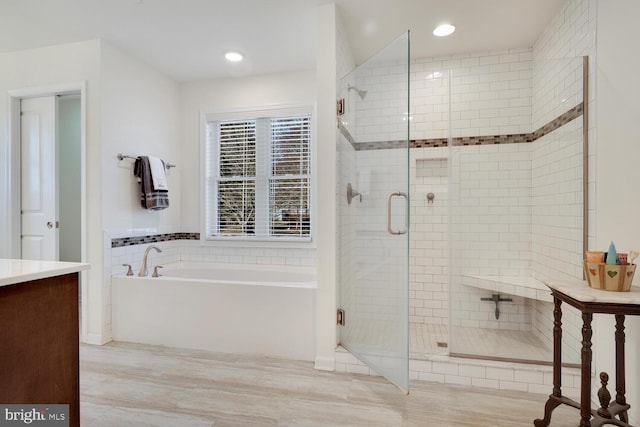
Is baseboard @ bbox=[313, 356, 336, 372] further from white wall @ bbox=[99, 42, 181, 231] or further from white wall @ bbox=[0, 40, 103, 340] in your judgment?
white wall @ bbox=[99, 42, 181, 231]

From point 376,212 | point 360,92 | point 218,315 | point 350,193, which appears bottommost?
point 218,315

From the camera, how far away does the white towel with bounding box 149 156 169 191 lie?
3.12m

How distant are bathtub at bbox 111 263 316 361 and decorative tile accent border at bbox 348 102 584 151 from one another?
116 centimetres

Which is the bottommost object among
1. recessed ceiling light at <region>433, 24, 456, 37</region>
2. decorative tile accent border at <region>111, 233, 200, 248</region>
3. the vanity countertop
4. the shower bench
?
the shower bench

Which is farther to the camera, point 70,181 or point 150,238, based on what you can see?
point 70,181

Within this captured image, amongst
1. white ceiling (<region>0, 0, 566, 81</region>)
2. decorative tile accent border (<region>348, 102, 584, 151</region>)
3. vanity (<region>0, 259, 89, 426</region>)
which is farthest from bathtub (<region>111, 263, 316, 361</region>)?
white ceiling (<region>0, 0, 566, 81</region>)

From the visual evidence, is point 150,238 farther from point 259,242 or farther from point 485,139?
point 485,139

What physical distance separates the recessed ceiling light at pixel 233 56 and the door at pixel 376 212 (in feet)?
4.35

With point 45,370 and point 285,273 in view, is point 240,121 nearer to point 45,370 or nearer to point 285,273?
point 285,273

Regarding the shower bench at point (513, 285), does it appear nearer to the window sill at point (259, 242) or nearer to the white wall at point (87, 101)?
the window sill at point (259, 242)

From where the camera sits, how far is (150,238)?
3324 millimetres

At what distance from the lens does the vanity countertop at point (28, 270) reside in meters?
1.10

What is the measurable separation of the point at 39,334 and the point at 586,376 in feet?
7.52

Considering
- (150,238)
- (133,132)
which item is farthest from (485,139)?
(150,238)
